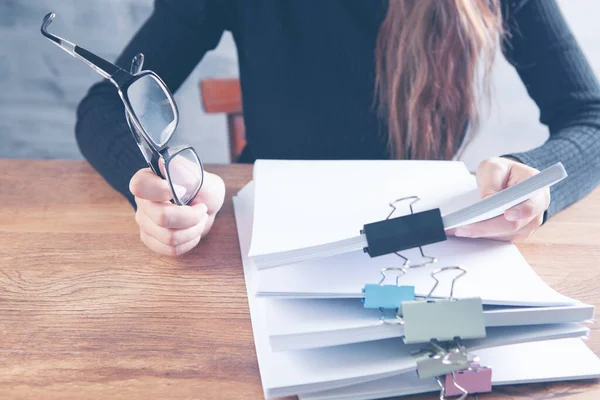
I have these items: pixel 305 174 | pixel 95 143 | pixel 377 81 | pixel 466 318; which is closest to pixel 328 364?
pixel 466 318

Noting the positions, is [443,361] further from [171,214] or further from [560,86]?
[560,86]

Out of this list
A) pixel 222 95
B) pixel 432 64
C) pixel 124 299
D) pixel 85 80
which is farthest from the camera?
pixel 85 80

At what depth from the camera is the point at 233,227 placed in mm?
706

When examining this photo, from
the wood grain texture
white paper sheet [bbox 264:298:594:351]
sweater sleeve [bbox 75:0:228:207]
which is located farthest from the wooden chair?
white paper sheet [bbox 264:298:594:351]

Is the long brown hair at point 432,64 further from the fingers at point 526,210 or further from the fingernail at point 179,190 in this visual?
the fingernail at point 179,190

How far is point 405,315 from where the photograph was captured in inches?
17.1

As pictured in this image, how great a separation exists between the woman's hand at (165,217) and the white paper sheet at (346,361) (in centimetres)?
17

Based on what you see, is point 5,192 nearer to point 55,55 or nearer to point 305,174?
point 305,174

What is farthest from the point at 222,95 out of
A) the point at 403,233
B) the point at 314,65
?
the point at 403,233

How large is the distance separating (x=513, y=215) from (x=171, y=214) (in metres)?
0.35

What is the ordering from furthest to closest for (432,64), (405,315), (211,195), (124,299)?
(432,64)
(211,195)
(124,299)
(405,315)

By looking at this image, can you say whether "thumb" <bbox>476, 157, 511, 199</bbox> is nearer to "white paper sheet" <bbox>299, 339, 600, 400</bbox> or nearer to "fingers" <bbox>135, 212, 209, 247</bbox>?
"white paper sheet" <bbox>299, 339, 600, 400</bbox>

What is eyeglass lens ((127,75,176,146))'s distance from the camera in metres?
0.56

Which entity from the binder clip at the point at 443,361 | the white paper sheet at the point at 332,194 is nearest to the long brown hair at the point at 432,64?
the white paper sheet at the point at 332,194
